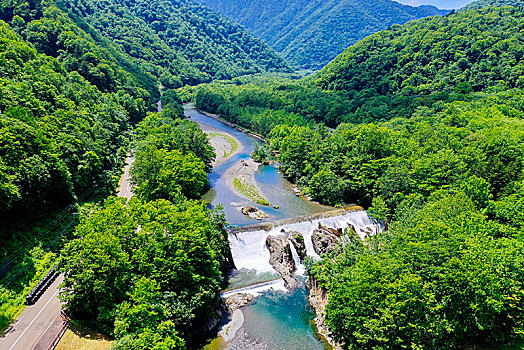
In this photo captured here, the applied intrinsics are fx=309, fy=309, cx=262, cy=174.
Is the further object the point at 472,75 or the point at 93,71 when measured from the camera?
the point at 472,75

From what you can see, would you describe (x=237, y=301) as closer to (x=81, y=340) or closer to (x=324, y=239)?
(x=81, y=340)

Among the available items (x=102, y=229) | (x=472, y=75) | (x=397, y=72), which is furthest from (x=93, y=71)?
(x=472, y=75)

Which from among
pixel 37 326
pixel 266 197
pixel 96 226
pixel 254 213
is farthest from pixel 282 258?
pixel 37 326

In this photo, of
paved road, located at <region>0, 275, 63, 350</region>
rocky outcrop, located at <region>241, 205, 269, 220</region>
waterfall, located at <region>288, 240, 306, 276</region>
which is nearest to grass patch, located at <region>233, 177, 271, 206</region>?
rocky outcrop, located at <region>241, 205, 269, 220</region>

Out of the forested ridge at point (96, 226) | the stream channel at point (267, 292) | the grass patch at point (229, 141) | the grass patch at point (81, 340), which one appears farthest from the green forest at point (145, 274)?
the grass patch at point (229, 141)

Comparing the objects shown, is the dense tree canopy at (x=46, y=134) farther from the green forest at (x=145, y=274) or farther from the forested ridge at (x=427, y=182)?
the forested ridge at (x=427, y=182)

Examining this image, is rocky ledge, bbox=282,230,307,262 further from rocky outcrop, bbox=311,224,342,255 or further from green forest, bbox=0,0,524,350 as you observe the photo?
green forest, bbox=0,0,524,350

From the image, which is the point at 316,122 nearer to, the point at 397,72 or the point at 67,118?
the point at 397,72

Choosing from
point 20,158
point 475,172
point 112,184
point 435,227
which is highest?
point 475,172
